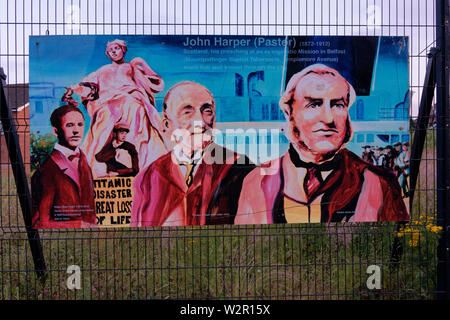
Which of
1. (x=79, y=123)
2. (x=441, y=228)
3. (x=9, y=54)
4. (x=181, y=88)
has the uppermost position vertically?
(x=9, y=54)

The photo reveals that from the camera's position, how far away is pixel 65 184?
4.61 m

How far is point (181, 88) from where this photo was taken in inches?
182

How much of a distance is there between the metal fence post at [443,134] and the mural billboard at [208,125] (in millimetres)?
416

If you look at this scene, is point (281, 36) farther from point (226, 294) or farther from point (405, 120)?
point (226, 294)

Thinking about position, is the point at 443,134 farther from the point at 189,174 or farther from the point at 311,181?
the point at 189,174

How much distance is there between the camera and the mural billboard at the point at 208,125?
15.0 ft

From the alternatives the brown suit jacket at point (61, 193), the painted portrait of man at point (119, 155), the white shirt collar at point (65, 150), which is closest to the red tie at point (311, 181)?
the painted portrait of man at point (119, 155)

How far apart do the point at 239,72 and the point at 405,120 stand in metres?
1.93

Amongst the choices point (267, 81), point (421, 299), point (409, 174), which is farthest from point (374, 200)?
point (267, 81)

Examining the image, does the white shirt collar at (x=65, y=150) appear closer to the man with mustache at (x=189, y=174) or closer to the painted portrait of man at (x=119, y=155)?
the painted portrait of man at (x=119, y=155)

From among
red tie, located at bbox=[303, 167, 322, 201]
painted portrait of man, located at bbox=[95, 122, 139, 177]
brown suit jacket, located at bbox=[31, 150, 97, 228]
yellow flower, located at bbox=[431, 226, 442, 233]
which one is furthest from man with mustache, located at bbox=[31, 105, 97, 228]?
yellow flower, located at bbox=[431, 226, 442, 233]

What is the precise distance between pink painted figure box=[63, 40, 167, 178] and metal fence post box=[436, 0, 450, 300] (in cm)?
312

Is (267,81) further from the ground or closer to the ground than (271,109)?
further from the ground

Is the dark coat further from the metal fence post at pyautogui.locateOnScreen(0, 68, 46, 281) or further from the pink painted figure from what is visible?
the metal fence post at pyautogui.locateOnScreen(0, 68, 46, 281)
